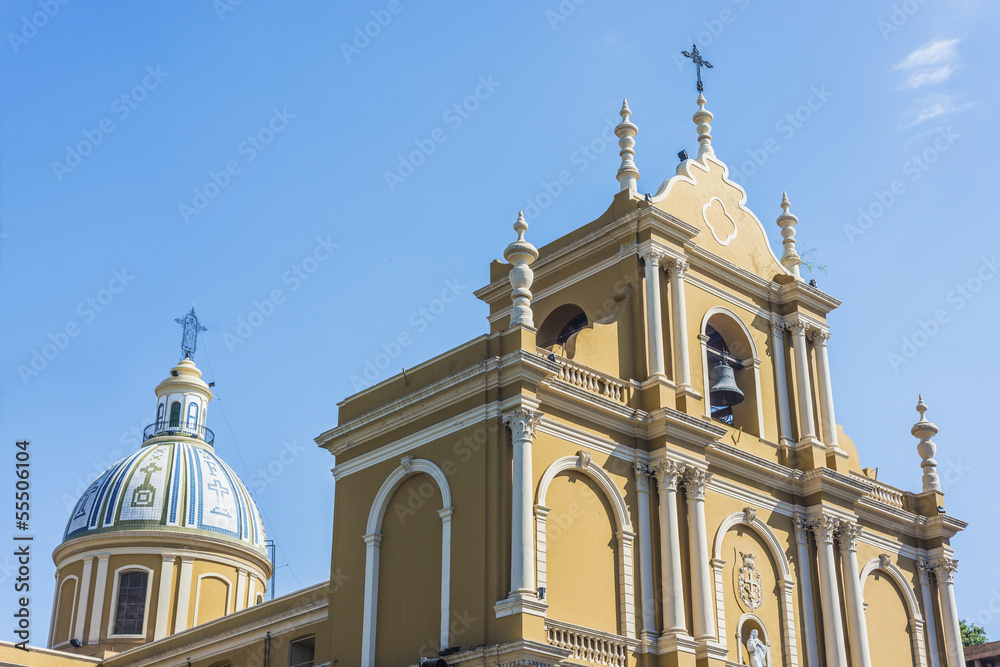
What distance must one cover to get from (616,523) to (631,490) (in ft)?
2.37

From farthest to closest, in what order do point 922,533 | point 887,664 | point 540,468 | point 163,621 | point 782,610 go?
point 163,621 < point 922,533 < point 887,664 < point 782,610 < point 540,468

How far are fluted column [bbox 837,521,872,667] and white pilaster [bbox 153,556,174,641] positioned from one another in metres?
20.3

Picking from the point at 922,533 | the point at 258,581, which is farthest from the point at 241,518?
the point at 922,533

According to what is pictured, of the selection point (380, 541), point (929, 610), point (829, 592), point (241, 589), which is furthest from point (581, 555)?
point (241, 589)

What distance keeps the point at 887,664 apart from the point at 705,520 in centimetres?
568

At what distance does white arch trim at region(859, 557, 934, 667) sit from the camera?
2489cm

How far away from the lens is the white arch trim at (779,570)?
21578mm

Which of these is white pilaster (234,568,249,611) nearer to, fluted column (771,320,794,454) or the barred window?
the barred window

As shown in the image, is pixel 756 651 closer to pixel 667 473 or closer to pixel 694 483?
pixel 694 483

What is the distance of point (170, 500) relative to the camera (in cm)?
3750

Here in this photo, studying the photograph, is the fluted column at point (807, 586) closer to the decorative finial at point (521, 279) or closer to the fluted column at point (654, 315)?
the fluted column at point (654, 315)

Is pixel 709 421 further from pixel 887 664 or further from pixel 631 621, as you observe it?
pixel 887 664

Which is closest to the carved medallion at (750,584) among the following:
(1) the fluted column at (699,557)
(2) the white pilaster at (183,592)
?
(1) the fluted column at (699,557)

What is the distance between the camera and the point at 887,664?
79.4 ft
